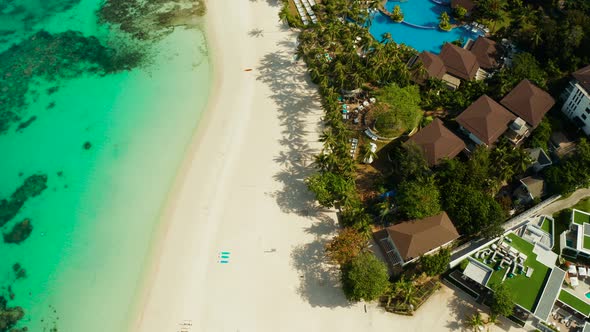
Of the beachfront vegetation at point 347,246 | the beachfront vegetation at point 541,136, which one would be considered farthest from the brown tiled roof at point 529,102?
the beachfront vegetation at point 347,246

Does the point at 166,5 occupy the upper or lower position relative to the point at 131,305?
upper

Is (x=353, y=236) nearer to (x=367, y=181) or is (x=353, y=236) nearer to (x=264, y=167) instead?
(x=367, y=181)

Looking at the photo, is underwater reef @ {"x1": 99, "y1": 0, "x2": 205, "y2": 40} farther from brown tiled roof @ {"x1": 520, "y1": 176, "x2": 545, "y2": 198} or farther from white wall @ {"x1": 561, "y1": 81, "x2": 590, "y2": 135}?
white wall @ {"x1": 561, "y1": 81, "x2": 590, "y2": 135}

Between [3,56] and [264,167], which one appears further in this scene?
[3,56]

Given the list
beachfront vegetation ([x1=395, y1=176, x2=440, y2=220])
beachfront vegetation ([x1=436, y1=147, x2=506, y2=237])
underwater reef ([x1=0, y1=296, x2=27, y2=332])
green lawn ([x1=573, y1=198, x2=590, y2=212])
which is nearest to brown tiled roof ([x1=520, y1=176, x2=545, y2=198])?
beachfront vegetation ([x1=436, y1=147, x2=506, y2=237])

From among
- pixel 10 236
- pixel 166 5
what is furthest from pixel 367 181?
pixel 166 5

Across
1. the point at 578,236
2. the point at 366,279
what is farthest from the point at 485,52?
the point at 366,279
